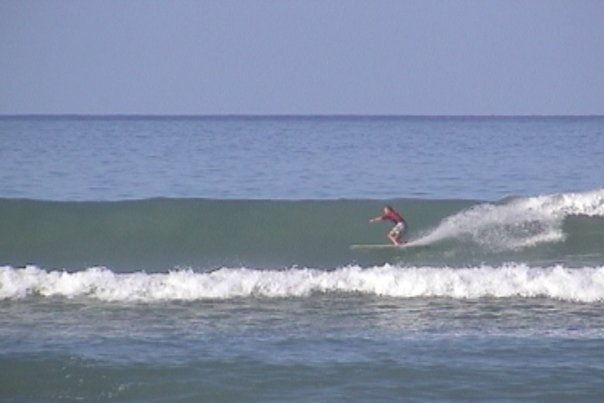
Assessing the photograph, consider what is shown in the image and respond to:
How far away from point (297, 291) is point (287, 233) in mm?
6903

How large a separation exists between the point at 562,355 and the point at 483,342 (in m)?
1.07

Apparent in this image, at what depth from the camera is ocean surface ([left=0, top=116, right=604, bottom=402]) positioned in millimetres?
12367

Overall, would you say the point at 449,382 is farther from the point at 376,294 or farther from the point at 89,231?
the point at 89,231

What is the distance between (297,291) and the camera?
1766cm

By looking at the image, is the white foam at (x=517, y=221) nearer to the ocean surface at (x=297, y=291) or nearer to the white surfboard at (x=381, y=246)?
the ocean surface at (x=297, y=291)

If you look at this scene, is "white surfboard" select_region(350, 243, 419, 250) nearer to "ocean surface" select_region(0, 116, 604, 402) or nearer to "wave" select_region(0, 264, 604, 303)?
"ocean surface" select_region(0, 116, 604, 402)

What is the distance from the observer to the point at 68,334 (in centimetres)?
1453

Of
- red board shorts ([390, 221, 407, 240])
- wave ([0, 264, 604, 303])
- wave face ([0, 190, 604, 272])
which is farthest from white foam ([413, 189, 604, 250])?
wave ([0, 264, 604, 303])

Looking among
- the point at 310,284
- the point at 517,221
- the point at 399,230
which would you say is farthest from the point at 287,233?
the point at 310,284

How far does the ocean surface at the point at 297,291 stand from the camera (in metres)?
12.4

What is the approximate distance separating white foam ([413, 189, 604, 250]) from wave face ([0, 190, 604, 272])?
0.02m

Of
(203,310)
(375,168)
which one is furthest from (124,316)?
(375,168)

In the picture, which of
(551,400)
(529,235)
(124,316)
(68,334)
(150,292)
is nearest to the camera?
(551,400)

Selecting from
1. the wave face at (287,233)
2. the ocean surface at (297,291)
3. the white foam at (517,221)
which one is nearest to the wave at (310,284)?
the ocean surface at (297,291)
